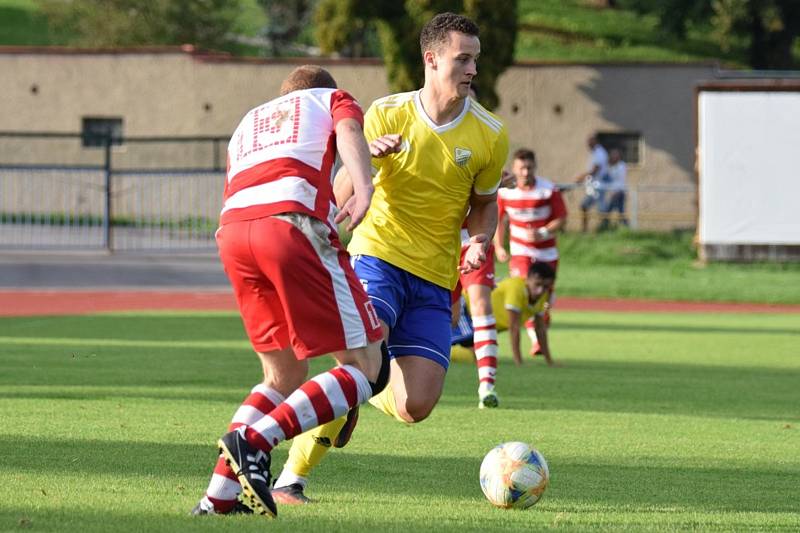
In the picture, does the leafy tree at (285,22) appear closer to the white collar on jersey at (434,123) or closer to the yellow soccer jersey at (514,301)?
the yellow soccer jersey at (514,301)

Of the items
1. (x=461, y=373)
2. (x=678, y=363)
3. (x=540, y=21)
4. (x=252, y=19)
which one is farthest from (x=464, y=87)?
(x=252, y=19)

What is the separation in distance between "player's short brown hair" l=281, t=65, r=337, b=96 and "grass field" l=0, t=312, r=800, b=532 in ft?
6.33

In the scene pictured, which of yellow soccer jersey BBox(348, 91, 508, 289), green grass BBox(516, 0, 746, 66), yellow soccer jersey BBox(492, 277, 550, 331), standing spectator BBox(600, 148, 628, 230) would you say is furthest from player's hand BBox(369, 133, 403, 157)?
green grass BBox(516, 0, 746, 66)

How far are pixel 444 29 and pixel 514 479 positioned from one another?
2462 mm

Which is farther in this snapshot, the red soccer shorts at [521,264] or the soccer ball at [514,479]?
Answer: the red soccer shorts at [521,264]

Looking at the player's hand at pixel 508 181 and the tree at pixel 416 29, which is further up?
the tree at pixel 416 29

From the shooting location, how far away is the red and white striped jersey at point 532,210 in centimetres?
1648

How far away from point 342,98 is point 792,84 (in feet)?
90.4

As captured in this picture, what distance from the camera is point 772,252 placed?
3186 centimetres

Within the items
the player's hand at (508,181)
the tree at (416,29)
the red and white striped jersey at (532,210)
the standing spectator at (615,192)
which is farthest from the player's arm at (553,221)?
the tree at (416,29)

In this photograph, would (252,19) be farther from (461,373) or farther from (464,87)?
(464,87)

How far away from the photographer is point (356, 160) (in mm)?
6195

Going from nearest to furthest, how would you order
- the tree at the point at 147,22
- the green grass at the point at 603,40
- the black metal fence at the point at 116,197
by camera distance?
1. the black metal fence at the point at 116,197
2. the tree at the point at 147,22
3. the green grass at the point at 603,40

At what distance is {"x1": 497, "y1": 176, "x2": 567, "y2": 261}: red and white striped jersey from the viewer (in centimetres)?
1648
